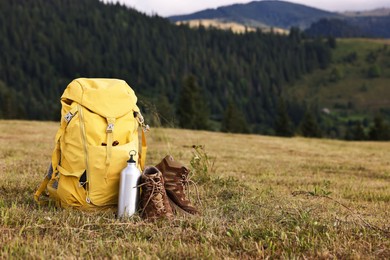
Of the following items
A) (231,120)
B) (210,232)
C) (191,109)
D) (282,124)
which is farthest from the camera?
(282,124)

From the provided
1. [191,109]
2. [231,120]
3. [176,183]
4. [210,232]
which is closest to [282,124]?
[231,120]

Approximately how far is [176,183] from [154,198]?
0.69 m

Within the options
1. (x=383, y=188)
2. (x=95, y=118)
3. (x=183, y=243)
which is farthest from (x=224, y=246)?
(x=383, y=188)

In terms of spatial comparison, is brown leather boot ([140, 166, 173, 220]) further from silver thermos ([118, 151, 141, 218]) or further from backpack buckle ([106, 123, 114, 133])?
backpack buckle ([106, 123, 114, 133])

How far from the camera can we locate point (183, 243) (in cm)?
440

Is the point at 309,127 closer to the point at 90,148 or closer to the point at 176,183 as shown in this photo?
the point at 176,183

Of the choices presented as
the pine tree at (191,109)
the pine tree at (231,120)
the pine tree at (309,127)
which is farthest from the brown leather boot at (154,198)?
the pine tree at (309,127)

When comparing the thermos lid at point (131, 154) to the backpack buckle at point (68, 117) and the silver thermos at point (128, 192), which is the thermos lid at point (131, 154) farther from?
the backpack buckle at point (68, 117)

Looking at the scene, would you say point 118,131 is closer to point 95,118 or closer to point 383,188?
point 95,118

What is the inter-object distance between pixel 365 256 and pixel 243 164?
375 inches

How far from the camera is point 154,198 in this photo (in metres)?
5.48

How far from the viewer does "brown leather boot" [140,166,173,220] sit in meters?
5.38

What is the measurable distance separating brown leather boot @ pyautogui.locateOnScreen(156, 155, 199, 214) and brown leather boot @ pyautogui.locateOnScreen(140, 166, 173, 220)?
330 mm

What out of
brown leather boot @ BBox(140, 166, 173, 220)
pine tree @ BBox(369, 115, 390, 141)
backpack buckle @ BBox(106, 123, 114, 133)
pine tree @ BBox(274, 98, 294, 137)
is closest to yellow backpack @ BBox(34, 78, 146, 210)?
backpack buckle @ BBox(106, 123, 114, 133)
